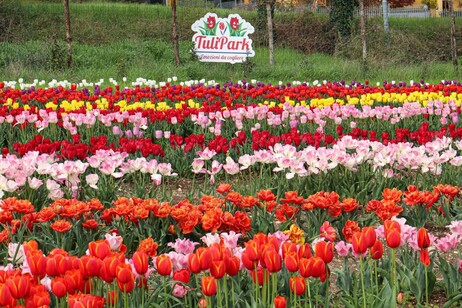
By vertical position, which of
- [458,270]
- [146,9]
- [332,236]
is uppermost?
[146,9]

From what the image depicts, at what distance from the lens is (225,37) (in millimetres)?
18391

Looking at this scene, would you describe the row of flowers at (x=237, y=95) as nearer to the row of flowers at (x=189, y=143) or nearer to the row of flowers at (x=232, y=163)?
the row of flowers at (x=189, y=143)

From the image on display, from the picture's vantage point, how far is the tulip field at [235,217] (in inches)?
107

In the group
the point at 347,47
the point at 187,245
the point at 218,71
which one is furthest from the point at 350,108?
the point at 347,47

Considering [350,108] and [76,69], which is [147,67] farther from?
[350,108]

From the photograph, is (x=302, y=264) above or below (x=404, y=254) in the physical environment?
above

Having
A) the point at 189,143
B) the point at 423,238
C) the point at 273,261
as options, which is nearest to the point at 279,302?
the point at 273,261

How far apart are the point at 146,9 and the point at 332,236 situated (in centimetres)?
2544

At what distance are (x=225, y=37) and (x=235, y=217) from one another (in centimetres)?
1484

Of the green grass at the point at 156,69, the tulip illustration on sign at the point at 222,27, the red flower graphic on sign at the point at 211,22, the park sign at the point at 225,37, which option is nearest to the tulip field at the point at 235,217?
the green grass at the point at 156,69

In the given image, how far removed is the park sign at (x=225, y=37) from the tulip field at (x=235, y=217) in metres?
9.00

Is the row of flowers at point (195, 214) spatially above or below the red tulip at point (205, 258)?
below

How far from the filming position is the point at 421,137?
6.41 metres

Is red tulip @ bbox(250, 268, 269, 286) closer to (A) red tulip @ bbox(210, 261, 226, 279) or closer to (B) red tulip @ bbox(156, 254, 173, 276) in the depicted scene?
(A) red tulip @ bbox(210, 261, 226, 279)
